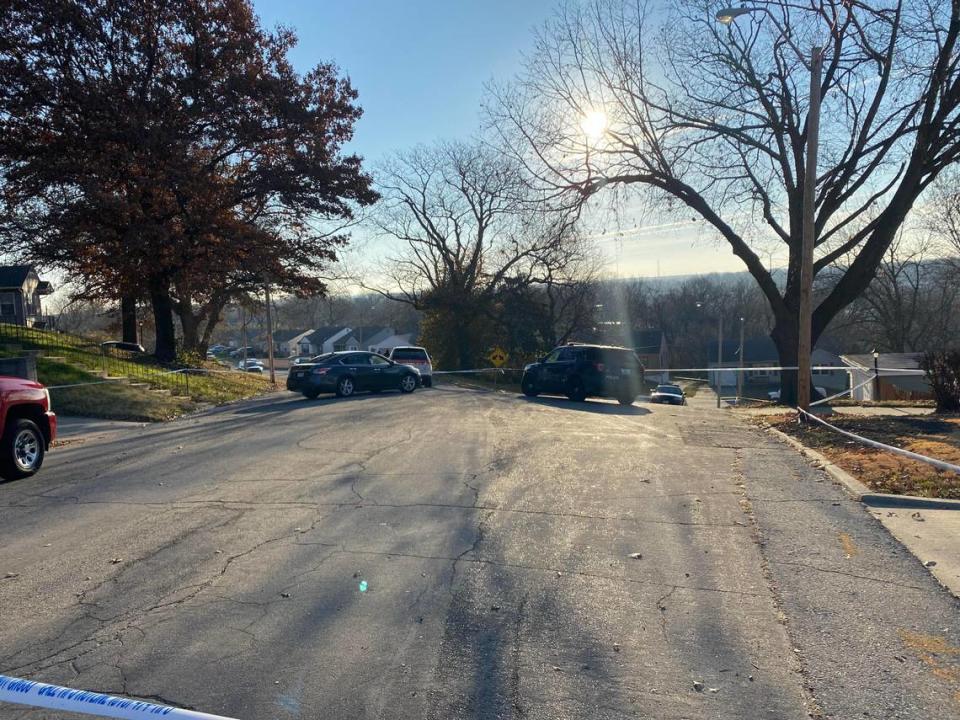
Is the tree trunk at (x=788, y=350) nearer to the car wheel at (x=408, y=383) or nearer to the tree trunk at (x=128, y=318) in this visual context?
the car wheel at (x=408, y=383)

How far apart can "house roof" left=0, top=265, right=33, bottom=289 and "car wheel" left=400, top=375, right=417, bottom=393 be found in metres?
34.6

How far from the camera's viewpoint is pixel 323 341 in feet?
374

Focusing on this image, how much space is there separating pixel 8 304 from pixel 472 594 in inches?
2039

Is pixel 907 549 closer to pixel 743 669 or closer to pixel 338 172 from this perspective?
pixel 743 669

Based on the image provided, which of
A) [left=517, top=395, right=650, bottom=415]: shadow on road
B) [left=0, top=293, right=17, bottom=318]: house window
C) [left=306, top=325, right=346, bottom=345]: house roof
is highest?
[left=0, top=293, right=17, bottom=318]: house window

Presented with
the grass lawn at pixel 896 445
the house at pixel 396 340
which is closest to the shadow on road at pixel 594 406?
the grass lawn at pixel 896 445

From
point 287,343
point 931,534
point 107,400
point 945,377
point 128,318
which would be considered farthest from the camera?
point 287,343

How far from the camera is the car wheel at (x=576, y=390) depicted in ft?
71.4

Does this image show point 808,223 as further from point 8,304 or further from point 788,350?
point 8,304

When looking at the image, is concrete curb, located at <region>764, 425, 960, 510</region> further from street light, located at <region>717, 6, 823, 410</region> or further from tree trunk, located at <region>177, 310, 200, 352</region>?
tree trunk, located at <region>177, 310, 200, 352</region>

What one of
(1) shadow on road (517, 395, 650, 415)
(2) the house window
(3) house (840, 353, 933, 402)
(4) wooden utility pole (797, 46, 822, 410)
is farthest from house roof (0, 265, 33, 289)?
(4) wooden utility pole (797, 46, 822, 410)

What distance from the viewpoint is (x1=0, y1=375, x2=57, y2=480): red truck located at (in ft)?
32.2

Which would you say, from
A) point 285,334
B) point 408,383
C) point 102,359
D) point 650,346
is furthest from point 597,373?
point 285,334

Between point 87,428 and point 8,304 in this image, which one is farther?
point 8,304
